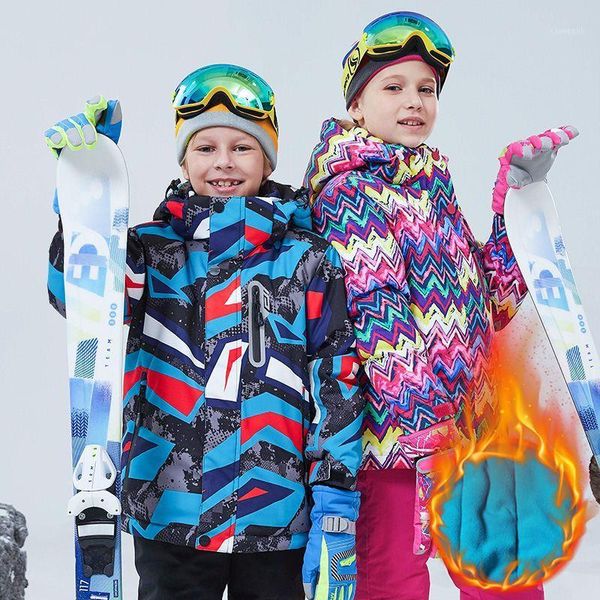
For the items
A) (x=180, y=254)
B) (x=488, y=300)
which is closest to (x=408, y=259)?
(x=488, y=300)

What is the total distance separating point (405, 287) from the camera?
2791 millimetres

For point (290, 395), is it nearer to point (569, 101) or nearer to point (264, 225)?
point (264, 225)

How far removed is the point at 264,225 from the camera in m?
2.72

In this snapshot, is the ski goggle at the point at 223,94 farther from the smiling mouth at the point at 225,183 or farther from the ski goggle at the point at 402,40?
the ski goggle at the point at 402,40

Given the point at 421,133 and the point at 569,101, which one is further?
the point at 569,101

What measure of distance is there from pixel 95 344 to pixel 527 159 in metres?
1.22

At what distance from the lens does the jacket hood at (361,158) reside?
288cm

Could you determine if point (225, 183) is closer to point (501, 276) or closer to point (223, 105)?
point (223, 105)

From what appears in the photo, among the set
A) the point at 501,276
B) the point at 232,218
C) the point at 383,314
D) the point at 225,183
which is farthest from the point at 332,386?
the point at 501,276

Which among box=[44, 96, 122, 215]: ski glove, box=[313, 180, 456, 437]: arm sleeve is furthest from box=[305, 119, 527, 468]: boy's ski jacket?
box=[44, 96, 122, 215]: ski glove

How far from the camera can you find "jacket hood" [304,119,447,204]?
288 cm

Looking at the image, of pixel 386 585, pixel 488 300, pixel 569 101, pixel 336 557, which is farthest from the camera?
pixel 569 101

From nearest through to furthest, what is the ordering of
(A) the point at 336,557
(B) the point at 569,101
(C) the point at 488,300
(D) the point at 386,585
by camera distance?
(A) the point at 336,557, (D) the point at 386,585, (C) the point at 488,300, (B) the point at 569,101

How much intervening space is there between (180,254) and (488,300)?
0.82 m
